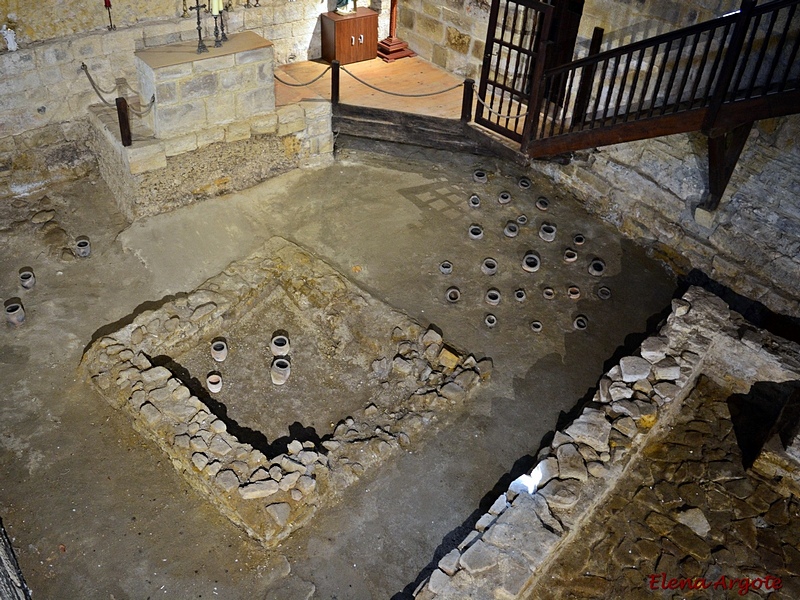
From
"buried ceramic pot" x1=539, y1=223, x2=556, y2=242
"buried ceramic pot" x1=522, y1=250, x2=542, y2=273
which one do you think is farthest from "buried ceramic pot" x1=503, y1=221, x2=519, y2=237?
"buried ceramic pot" x1=522, y1=250, x2=542, y2=273

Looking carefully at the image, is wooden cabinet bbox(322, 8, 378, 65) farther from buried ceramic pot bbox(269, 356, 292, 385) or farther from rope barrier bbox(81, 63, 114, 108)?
buried ceramic pot bbox(269, 356, 292, 385)

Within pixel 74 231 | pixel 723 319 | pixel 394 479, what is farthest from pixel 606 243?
pixel 74 231

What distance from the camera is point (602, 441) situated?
19.0 feet

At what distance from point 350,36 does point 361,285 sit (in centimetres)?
403

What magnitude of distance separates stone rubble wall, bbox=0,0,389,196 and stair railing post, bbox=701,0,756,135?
544 cm

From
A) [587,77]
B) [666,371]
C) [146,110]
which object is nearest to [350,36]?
[146,110]

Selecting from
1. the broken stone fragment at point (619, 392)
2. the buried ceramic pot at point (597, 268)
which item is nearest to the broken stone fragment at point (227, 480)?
the broken stone fragment at point (619, 392)

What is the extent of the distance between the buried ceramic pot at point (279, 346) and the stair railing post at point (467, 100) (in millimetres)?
3407

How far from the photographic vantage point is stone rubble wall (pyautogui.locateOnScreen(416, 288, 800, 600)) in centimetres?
500

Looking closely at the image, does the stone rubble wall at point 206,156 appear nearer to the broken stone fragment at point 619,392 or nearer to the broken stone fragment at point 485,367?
the broken stone fragment at point 485,367

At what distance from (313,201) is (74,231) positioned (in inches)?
103

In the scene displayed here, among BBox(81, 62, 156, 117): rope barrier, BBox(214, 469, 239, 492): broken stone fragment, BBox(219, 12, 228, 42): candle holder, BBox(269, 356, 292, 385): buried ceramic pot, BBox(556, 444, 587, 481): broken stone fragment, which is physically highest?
BBox(219, 12, 228, 42): candle holder

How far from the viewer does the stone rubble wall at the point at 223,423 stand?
221 inches

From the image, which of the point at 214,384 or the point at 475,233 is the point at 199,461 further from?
the point at 475,233
